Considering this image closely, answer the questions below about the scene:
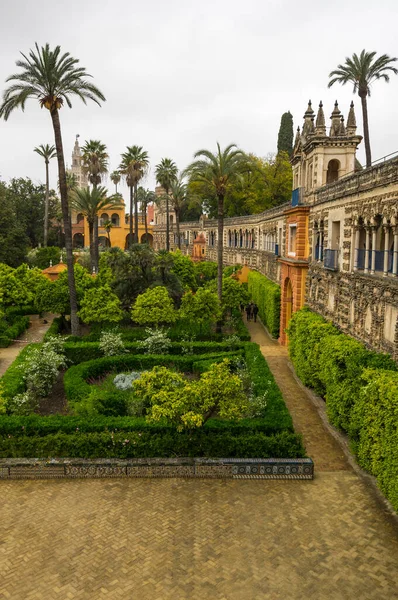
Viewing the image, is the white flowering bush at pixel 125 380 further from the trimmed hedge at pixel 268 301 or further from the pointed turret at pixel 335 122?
the pointed turret at pixel 335 122

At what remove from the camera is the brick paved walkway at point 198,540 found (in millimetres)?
10438

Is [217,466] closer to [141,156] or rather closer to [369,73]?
[369,73]

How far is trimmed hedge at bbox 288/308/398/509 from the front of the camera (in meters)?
12.7

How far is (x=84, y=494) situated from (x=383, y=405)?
923 cm

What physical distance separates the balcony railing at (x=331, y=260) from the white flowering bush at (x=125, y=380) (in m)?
10.9

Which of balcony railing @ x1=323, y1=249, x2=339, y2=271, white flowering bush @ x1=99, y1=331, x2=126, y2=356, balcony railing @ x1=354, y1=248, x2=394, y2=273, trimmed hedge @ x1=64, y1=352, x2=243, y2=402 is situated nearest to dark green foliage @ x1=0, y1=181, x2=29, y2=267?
white flowering bush @ x1=99, y1=331, x2=126, y2=356

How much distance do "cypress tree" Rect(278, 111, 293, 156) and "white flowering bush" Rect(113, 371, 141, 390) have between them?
52.9 meters

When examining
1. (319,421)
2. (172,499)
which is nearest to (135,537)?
(172,499)

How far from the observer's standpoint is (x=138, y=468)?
15320 mm

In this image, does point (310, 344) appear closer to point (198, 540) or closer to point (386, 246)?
point (386, 246)

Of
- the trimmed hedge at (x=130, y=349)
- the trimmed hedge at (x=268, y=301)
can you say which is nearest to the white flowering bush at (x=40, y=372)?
the trimmed hedge at (x=130, y=349)

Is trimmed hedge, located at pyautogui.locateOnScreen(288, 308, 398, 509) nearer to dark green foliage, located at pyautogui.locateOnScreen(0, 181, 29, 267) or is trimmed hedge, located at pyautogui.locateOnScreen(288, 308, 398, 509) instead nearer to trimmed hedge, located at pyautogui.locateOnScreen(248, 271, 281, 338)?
trimmed hedge, located at pyautogui.locateOnScreen(248, 271, 281, 338)

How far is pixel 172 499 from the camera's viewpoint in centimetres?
Result: 1400

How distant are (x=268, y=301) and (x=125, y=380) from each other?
18184 millimetres
